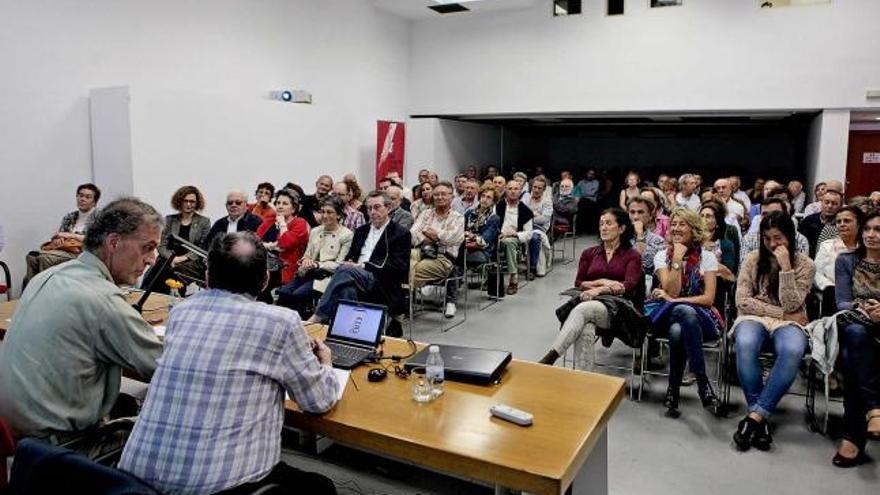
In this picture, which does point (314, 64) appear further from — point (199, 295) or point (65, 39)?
point (199, 295)

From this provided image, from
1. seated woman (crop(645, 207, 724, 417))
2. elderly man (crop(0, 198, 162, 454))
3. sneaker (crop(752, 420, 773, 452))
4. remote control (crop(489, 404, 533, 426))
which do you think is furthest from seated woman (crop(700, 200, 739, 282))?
elderly man (crop(0, 198, 162, 454))

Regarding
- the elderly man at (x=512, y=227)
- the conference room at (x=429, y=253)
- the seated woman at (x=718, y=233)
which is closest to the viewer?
the conference room at (x=429, y=253)

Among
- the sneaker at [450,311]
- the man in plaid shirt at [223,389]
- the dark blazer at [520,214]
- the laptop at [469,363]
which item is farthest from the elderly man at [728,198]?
the man in plaid shirt at [223,389]

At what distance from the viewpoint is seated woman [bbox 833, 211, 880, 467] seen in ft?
9.87

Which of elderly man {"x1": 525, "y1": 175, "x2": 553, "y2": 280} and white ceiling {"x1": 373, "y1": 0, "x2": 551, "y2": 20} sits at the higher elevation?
white ceiling {"x1": 373, "y1": 0, "x2": 551, "y2": 20}

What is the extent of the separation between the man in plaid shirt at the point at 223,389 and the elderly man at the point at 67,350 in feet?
0.76

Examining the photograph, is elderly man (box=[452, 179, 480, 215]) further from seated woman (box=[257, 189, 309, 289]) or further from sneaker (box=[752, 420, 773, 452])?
sneaker (box=[752, 420, 773, 452])

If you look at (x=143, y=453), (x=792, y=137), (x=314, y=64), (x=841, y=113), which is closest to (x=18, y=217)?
(x=314, y=64)

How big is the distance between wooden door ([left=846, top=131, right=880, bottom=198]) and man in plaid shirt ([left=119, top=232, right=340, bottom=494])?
32.3ft

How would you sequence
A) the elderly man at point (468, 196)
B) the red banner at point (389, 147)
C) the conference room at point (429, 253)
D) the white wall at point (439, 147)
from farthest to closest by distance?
the white wall at point (439, 147), the red banner at point (389, 147), the elderly man at point (468, 196), the conference room at point (429, 253)

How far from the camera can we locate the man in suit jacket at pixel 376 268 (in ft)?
14.4

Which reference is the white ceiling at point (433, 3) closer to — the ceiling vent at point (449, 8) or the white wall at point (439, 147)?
the ceiling vent at point (449, 8)

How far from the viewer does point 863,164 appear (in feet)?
29.9

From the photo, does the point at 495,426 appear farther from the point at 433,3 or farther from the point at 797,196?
the point at 433,3
